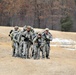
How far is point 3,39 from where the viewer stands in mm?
39531

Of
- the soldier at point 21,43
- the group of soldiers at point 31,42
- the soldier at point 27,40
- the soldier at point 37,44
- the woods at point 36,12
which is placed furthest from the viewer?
the woods at point 36,12

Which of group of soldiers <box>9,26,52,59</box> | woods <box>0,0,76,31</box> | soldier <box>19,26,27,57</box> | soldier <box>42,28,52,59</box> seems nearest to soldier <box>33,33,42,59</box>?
group of soldiers <box>9,26,52,59</box>

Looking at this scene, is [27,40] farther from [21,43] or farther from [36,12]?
[36,12]

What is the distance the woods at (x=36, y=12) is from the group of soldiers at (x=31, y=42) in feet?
140

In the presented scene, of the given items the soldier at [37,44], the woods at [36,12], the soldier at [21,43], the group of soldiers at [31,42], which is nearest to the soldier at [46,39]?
the group of soldiers at [31,42]

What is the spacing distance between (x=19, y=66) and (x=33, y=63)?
1247 mm

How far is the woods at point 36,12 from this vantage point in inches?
2623

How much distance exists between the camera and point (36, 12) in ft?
221

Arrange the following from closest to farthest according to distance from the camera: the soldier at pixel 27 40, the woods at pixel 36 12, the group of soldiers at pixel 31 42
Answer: the group of soldiers at pixel 31 42 → the soldier at pixel 27 40 → the woods at pixel 36 12

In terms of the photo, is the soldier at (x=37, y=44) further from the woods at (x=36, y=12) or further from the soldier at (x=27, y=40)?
the woods at (x=36, y=12)

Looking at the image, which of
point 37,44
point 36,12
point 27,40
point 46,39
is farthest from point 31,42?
point 36,12

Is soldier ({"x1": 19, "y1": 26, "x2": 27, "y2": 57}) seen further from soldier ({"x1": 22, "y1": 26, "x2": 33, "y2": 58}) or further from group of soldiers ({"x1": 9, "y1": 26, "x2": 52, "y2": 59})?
soldier ({"x1": 22, "y1": 26, "x2": 33, "y2": 58})

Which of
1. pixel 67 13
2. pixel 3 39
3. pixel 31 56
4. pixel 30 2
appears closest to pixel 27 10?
pixel 30 2

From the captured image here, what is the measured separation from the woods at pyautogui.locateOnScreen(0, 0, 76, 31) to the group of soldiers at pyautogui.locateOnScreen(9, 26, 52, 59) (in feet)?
140
